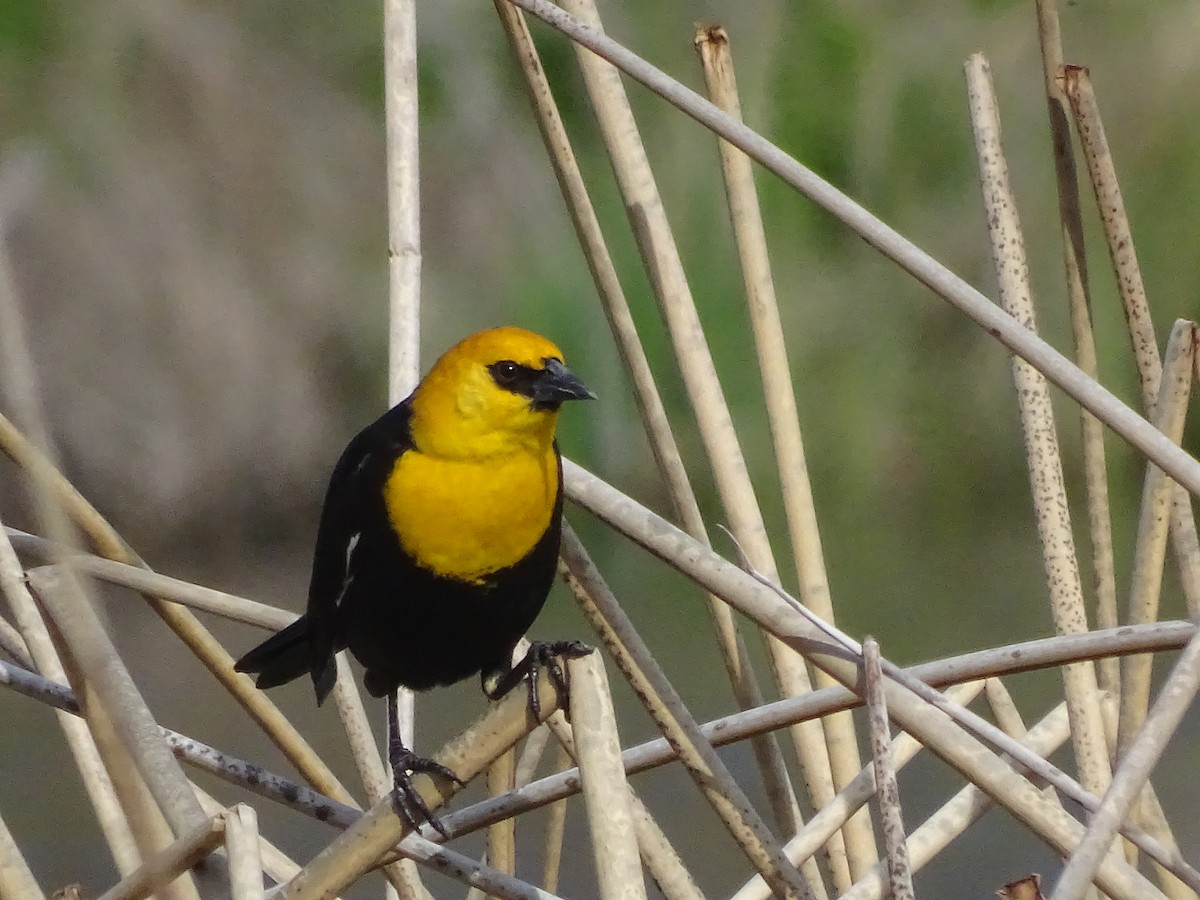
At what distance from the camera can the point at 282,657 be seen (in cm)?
210

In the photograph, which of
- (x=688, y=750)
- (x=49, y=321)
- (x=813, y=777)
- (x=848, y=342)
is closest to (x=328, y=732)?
(x=49, y=321)

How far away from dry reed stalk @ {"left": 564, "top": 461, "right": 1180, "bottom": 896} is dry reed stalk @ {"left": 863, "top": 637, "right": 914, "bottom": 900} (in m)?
0.06

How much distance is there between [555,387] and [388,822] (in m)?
0.65

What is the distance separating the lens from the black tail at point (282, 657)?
2.06 meters

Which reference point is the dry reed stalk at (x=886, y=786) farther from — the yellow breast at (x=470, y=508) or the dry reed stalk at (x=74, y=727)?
the dry reed stalk at (x=74, y=727)

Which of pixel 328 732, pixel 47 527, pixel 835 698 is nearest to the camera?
pixel 47 527

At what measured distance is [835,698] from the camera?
4.83 ft

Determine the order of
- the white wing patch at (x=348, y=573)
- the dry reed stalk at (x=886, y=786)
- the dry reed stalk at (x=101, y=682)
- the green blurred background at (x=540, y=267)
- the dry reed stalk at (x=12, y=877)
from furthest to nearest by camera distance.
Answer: the green blurred background at (x=540, y=267)
the white wing patch at (x=348, y=573)
the dry reed stalk at (x=12, y=877)
the dry reed stalk at (x=886, y=786)
the dry reed stalk at (x=101, y=682)

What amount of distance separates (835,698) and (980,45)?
4283mm

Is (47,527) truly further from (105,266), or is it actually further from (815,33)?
(815,33)

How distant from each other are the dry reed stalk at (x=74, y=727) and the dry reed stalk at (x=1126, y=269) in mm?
1186

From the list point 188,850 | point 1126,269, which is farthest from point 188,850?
point 1126,269

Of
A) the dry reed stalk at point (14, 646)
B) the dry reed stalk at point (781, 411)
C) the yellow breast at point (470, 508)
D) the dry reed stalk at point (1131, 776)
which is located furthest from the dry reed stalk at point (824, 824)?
the dry reed stalk at point (14, 646)

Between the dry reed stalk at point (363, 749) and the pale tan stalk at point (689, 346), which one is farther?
the dry reed stalk at point (363, 749)
